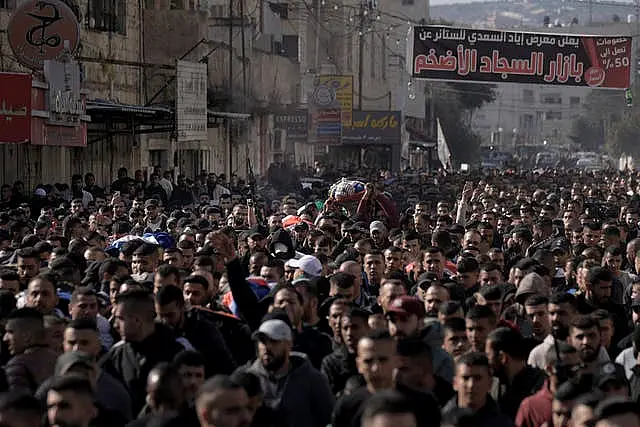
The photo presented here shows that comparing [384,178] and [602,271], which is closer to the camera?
[602,271]

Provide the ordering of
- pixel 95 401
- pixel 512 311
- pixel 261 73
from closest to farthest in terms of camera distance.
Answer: pixel 95 401 → pixel 512 311 → pixel 261 73

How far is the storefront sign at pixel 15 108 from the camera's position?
74.2ft

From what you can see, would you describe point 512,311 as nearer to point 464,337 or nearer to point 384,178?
point 464,337

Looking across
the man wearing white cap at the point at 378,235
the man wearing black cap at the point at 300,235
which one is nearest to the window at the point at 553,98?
the man wearing black cap at the point at 300,235

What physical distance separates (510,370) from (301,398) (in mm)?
1398

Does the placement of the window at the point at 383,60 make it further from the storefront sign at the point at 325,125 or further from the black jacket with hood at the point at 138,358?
the black jacket with hood at the point at 138,358

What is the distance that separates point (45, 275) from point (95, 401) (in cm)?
316

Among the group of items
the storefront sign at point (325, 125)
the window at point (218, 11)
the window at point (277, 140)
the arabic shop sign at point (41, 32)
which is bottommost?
the window at point (277, 140)

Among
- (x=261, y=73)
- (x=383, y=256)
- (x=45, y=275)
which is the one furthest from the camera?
(x=261, y=73)

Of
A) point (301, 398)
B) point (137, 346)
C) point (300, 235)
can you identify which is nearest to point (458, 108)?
point (300, 235)

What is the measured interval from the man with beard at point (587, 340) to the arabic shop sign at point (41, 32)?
54.2 feet

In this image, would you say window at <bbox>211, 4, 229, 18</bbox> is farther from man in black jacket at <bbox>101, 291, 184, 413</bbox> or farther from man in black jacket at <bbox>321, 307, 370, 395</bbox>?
man in black jacket at <bbox>101, 291, 184, 413</bbox>

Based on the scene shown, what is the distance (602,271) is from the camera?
12023 mm

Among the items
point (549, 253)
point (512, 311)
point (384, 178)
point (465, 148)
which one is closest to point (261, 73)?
point (384, 178)
